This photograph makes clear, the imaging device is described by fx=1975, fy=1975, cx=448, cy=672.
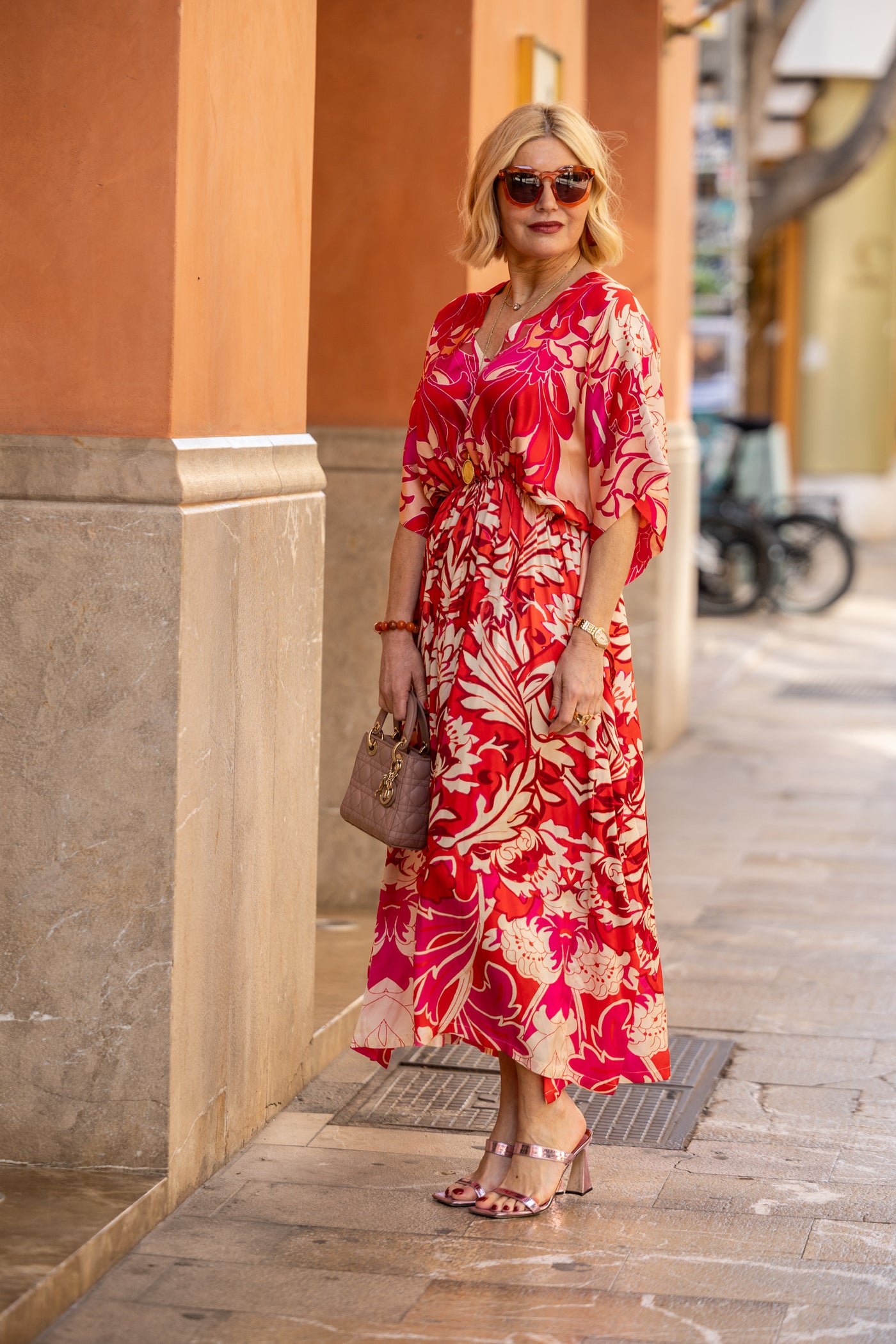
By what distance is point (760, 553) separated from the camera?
48.3 feet

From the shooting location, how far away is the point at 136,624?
3666 mm

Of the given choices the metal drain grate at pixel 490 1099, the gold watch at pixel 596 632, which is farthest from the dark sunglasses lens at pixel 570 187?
the metal drain grate at pixel 490 1099

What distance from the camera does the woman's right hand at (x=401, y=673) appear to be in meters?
3.88

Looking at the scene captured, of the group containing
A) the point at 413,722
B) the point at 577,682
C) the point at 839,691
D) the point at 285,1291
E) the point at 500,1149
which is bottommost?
the point at 285,1291

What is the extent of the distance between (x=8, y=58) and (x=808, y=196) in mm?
15445

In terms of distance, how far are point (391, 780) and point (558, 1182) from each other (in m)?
0.87

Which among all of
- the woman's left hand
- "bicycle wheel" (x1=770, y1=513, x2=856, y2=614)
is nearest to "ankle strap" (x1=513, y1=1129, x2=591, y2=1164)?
the woman's left hand

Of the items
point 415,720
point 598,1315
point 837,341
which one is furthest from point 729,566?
point 598,1315

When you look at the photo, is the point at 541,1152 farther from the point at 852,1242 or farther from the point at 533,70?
the point at 533,70

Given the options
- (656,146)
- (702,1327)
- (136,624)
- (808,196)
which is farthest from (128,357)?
(808,196)

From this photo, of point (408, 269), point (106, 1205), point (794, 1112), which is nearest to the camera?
point (106, 1205)

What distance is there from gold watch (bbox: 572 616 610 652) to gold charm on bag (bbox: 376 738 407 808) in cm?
44

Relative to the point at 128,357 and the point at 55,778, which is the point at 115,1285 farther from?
the point at 128,357

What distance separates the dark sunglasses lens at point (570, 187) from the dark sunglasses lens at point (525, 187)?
4 centimetres
